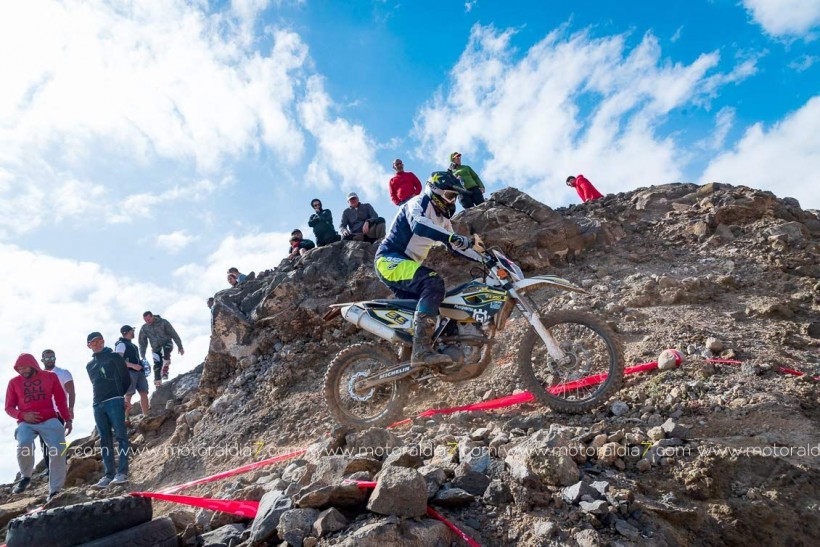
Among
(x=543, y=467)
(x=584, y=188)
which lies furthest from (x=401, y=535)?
(x=584, y=188)

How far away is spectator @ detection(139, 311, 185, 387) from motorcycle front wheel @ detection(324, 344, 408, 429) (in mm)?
8242

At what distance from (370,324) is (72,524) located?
3.19 metres

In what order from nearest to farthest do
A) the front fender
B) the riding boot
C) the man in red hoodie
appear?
the front fender → the riding boot → the man in red hoodie

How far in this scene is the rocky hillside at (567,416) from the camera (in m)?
3.02

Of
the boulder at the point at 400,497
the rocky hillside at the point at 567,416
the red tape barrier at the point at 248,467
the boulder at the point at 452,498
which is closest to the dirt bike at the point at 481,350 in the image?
the rocky hillside at the point at 567,416

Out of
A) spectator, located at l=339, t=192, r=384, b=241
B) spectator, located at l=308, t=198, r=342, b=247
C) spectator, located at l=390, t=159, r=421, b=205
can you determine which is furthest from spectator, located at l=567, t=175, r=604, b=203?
spectator, located at l=308, t=198, r=342, b=247

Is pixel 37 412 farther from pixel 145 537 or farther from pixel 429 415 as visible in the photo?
pixel 429 415

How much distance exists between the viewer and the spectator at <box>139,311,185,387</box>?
40.1 feet

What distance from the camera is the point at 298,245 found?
11.5m

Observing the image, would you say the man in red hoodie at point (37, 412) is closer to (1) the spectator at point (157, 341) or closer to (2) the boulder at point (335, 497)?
(1) the spectator at point (157, 341)

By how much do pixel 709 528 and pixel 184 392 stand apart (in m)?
10.7

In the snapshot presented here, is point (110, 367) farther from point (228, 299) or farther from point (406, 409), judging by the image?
point (406, 409)

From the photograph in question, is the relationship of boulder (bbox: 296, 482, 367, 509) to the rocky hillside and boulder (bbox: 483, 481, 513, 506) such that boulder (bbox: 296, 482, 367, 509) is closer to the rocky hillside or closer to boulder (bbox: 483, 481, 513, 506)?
the rocky hillside

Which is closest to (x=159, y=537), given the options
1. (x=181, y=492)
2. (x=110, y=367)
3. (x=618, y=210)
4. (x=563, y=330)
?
(x=181, y=492)
